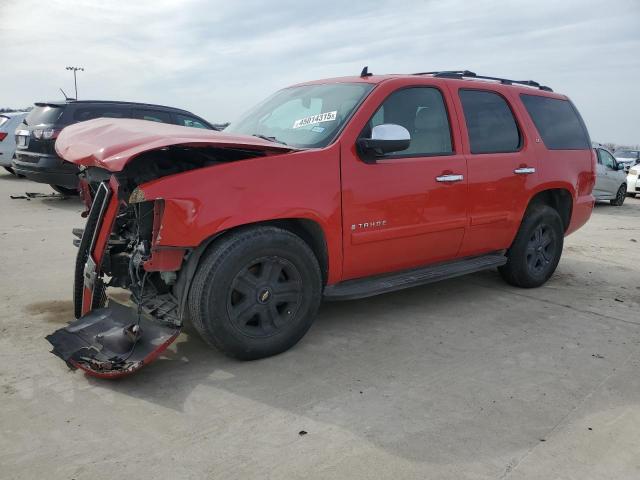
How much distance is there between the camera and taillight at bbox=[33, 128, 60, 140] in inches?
357

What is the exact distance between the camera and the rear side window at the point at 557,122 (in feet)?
17.0

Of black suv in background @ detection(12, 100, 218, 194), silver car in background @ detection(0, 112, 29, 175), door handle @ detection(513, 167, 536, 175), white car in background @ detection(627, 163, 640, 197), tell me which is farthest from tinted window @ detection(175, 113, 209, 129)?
white car in background @ detection(627, 163, 640, 197)

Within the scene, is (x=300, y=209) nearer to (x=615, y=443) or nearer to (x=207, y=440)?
(x=207, y=440)

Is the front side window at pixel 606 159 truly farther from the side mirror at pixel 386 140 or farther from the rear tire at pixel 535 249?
the side mirror at pixel 386 140

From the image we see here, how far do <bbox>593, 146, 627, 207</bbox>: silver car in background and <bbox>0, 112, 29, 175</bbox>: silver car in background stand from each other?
44.9 feet

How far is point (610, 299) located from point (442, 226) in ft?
6.74

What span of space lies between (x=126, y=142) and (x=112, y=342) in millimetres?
1171

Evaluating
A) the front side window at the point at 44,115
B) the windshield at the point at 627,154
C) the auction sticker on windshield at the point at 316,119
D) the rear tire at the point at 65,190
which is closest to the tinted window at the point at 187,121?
the front side window at the point at 44,115

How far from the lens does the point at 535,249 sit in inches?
209

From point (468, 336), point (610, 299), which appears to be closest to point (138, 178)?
point (468, 336)

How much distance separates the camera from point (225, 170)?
10.5 ft

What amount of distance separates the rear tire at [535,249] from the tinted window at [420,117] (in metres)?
1.37

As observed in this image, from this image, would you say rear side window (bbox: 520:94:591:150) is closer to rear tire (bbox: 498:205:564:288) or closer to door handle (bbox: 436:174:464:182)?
rear tire (bbox: 498:205:564:288)

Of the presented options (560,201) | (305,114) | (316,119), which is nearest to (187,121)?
(305,114)
